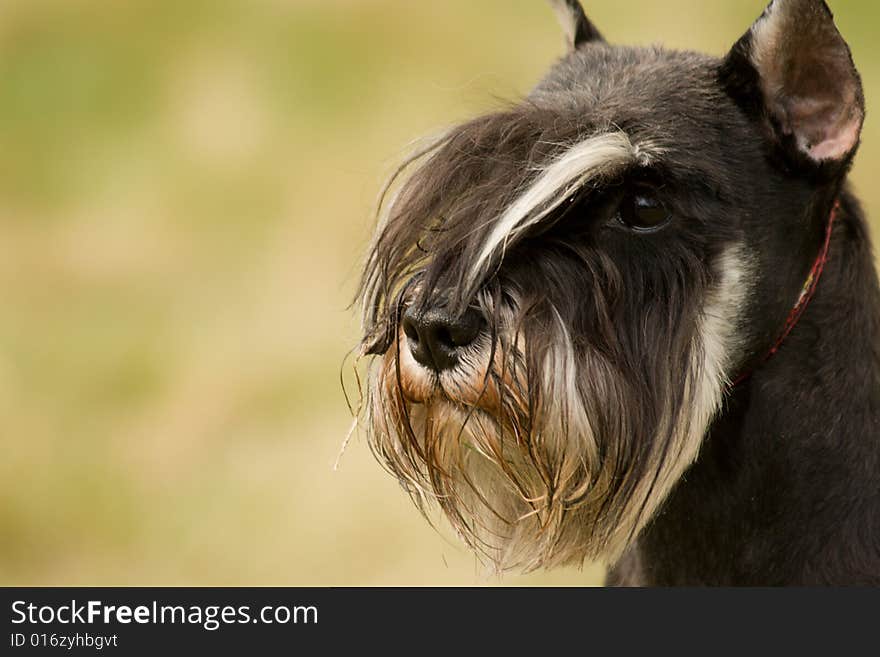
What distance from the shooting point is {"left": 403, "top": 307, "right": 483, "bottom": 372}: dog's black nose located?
2938mm

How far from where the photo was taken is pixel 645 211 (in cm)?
311

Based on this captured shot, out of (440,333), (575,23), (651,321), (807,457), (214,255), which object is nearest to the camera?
(440,333)

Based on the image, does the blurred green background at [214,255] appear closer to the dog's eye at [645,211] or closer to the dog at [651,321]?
the dog at [651,321]

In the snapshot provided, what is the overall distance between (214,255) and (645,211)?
20.1 ft

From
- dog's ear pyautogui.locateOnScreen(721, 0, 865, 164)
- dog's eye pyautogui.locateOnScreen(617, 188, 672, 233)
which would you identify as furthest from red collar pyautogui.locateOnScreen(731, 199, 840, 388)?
dog's eye pyautogui.locateOnScreen(617, 188, 672, 233)

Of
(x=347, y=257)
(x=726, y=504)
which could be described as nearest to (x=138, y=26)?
(x=347, y=257)

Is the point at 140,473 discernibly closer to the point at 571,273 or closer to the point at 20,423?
the point at 20,423

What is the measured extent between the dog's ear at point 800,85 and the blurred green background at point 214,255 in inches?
32.3

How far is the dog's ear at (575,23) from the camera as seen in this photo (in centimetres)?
401

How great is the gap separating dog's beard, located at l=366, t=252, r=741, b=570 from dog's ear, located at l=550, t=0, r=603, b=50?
3.85 ft

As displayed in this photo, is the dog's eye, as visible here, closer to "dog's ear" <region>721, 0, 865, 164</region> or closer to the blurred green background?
"dog's ear" <region>721, 0, 865, 164</region>

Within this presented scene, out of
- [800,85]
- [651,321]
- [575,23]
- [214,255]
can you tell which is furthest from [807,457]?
[214,255]

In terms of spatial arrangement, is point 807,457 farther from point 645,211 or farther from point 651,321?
point 645,211

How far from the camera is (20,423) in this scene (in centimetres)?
734
